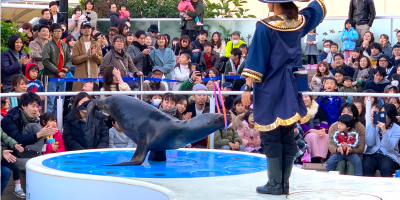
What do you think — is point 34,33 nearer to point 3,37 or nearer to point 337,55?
point 3,37

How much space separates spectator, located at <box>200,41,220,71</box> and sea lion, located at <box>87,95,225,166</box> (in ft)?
20.4

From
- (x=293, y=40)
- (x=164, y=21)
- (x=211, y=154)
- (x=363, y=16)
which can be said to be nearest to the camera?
(x=293, y=40)

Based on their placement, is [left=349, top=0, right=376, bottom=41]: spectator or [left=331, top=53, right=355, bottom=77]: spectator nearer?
[left=331, top=53, right=355, bottom=77]: spectator

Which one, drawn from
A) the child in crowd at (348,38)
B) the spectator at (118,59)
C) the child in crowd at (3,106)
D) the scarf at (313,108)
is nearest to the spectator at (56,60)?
the spectator at (118,59)

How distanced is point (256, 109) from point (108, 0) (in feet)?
42.9

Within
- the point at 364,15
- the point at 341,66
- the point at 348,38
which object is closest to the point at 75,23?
the point at 341,66

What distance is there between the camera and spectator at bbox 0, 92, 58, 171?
26.1 ft

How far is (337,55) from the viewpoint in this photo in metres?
13.0

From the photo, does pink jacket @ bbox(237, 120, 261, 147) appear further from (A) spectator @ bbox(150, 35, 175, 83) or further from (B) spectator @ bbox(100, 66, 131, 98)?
(A) spectator @ bbox(150, 35, 175, 83)

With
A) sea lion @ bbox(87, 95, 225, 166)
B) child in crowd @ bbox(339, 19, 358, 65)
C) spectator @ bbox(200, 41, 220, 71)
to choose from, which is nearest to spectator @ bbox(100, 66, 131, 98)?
sea lion @ bbox(87, 95, 225, 166)

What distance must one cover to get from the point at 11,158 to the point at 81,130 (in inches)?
41.2

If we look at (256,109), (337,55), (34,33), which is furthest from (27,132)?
(337,55)

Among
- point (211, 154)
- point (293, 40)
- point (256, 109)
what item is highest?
point (293, 40)

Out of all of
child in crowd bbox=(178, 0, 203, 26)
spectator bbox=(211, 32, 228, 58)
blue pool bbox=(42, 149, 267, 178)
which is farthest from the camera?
child in crowd bbox=(178, 0, 203, 26)
